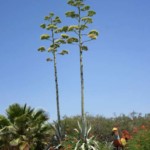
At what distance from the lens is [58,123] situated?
109 ft

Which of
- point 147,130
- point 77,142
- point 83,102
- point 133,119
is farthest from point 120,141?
point 133,119

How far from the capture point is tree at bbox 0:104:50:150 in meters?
31.7

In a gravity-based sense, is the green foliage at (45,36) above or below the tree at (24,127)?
above

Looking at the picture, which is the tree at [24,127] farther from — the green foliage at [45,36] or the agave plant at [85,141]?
the green foliage at [45,36]

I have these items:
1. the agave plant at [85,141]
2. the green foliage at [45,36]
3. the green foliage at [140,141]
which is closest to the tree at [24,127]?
the agave plant at [85,141]

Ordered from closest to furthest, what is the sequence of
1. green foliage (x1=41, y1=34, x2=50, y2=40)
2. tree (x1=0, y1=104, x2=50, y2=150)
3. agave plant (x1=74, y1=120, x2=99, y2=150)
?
agave plant (x1=74, y1=120, x2=99, y2=150)
tree (x1=0, y1=104, x2=50, y2=150)
green foliage (x1=41, y1=34, x2=50, y2=40)

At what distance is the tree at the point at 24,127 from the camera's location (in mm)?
31672

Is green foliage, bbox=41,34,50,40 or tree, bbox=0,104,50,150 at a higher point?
green foliage, bbox=41,34,50,40

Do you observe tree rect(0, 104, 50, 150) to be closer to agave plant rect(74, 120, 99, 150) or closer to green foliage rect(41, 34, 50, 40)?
agave plant rect(74, 120, 99, 150)

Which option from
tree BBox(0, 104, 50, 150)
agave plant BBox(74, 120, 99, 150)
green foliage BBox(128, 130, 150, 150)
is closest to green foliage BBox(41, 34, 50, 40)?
tree BBox(0, 104, 50, 150)

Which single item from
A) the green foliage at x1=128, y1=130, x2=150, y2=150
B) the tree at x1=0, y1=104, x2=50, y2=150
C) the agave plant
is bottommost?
the green foliage at x1=128, y1=130, x2=150, y2=150

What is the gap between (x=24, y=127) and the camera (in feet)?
105

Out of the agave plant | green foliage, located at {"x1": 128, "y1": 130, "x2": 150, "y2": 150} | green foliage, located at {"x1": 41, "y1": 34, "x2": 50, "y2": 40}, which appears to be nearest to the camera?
green foliage, located at {"x1": 128, "y1": 130, "x2": 150, "y2": 150}

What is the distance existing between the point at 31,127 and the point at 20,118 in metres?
1.03
